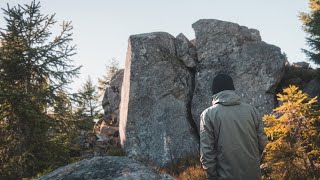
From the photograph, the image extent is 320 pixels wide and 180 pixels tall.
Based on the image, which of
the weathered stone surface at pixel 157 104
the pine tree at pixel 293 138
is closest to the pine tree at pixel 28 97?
A: the weathered stone surface at pixel 157 104

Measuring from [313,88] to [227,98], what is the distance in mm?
9993

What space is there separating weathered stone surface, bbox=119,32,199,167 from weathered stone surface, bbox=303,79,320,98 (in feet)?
15.9

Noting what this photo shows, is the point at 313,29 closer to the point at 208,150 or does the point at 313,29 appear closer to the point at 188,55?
the point at 188,55

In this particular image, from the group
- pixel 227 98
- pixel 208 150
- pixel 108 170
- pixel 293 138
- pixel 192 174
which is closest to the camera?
pixel 108 170

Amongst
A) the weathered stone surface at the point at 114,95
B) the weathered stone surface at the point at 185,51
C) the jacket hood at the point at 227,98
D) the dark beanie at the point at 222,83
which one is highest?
the weathered stone surface at the point at 185,51

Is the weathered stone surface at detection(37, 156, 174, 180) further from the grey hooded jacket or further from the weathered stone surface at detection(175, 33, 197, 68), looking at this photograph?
the weathered stone surface at detection(175, 33, 197, 68)

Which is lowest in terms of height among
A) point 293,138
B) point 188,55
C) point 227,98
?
point 293,138

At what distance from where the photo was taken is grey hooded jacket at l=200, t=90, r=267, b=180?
411 cm

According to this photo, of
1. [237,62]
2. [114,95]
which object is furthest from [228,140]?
[114,95]

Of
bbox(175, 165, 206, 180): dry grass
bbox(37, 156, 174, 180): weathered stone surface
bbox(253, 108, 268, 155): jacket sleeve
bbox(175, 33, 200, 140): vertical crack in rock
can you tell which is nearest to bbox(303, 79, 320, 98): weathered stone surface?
bbox(175, 33, 200, 140): vertical crack in rock

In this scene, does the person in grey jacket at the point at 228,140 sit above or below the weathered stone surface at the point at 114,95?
below

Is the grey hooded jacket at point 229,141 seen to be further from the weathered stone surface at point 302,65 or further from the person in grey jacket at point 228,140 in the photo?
the weathered stone surface at point 302,65

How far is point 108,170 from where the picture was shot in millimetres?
3619

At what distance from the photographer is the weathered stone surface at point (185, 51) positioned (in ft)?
45.8
